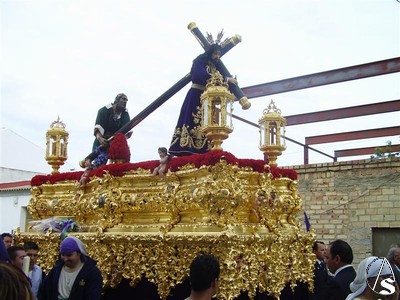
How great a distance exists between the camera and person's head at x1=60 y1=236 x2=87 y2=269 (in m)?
4.67

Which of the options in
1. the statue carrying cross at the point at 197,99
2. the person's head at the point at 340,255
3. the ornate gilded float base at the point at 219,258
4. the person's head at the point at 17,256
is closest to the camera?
the person's head at the point at 17,256

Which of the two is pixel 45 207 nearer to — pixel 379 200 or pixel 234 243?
pixel 234 243

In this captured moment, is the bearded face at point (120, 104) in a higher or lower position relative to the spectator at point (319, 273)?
higher

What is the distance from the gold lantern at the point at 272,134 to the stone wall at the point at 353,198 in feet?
13.4

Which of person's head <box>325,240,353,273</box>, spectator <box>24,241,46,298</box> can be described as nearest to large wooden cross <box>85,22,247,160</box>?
spectator <box>24,241,46,298</box>

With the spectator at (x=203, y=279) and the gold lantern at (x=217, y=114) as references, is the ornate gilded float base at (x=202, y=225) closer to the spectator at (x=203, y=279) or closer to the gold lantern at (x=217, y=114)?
the gold lantern at (x=217, y=114)

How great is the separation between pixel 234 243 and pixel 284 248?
109cm

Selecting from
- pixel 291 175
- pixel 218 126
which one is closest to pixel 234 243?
pixel 218 126

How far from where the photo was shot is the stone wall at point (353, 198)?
9.99 m

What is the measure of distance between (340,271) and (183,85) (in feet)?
11.4

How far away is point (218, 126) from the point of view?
17.8 feet

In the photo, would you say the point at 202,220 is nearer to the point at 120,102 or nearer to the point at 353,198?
the point at 120,102

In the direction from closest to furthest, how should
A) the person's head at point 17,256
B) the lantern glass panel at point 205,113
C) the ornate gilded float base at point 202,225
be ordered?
the person's head at point 17,256 → the ornate gilded float base at point 202,225 → the lantern glass panel at point 205,113

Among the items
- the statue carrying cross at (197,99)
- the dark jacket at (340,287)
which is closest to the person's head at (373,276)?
the dark jacket at (340,287)
